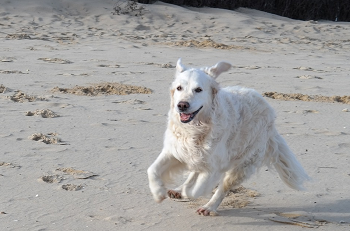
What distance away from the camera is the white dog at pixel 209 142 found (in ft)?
17.7

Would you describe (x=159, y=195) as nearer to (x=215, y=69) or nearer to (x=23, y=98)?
(x=215, y=69)

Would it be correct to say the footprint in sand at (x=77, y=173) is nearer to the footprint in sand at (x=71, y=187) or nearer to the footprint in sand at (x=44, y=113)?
the footprint in sand at (x=71, y=187)

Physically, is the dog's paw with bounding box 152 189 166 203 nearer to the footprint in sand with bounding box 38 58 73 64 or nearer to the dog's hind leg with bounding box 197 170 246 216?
the dog's hind leg with bounding box 197 170 246 216

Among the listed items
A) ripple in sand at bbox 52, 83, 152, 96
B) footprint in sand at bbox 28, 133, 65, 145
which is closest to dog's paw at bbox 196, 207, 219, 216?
footprint in sand at bbox 28, 133, 65, 145

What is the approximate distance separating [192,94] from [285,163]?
1.36m

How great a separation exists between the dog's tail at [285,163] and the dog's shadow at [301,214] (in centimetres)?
30

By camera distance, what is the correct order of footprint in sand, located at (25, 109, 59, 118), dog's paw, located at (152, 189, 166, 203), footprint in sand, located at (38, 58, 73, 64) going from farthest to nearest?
footprint in sand, located at (38, 58, 73, 64), footprint in sand, located at (25, 109, 59, 118), dog's paw, located at (152, 189, 166, 203)

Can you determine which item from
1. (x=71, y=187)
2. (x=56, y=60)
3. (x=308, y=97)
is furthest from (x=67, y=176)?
(x=56, y=60)

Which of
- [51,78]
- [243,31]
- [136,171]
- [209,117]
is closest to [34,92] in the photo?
[51,78]

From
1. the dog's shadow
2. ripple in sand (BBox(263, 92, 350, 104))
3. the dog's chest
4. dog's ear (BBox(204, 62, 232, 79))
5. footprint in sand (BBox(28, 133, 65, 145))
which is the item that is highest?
dog's ear (BBox(204, 62, 232, 79))

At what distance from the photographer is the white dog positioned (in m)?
5.38

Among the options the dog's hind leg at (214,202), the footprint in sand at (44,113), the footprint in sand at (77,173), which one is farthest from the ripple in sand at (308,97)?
the footprint in sand at (77,173)

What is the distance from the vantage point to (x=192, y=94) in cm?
535

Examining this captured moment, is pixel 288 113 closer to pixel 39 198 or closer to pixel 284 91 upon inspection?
pixel 284 91
